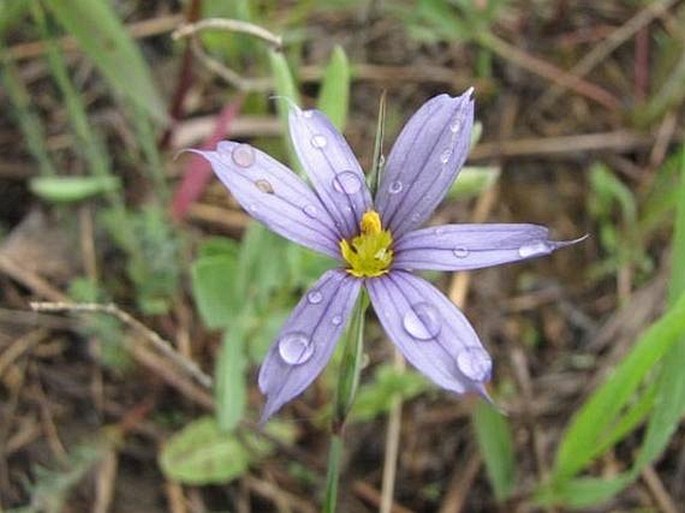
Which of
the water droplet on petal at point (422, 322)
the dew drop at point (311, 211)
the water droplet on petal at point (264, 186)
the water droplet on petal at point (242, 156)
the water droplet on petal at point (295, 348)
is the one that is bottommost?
the water droplet on petal at point (295, 348)

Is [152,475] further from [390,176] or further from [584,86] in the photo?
[584,86]

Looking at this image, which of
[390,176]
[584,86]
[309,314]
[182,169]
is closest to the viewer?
[309,314]

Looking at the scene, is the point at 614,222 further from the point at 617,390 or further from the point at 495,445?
the point at 617,390

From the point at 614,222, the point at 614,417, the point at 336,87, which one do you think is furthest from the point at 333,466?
the point at 614,222

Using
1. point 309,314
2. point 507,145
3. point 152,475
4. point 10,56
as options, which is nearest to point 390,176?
point 309,314

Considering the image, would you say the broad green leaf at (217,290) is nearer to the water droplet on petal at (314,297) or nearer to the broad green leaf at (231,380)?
the broad green leaf at (231,380)

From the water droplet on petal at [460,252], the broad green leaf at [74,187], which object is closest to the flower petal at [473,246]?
the water droplet on petal at [460,252]

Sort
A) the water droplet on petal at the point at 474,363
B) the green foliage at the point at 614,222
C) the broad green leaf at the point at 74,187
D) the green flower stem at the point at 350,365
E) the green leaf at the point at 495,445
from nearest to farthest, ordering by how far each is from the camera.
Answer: the water droplet on petal at the point at 474,363
the green flower stem at the point at 350,365
the green leaf at the point at 495,445
the broad green leaf at the point at 74,187
the green foliage at the point at 614,222

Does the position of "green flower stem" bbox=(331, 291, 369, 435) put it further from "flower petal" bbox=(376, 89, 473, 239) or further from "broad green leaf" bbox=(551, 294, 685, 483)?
"broad green leaf" bbox=(551, 294, 685, 483)
